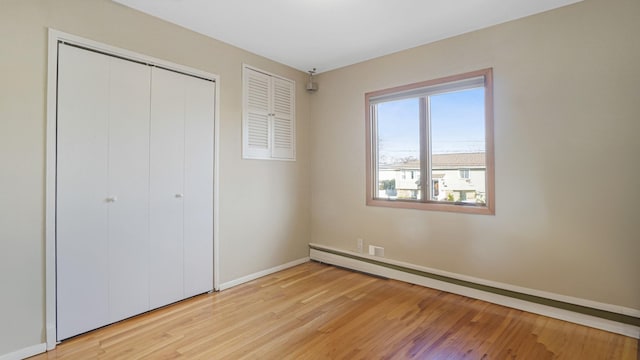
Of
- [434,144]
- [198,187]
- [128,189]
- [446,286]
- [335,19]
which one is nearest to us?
[128,189]

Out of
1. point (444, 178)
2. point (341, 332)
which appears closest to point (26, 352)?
point (341, 332)

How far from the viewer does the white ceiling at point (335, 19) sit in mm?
2533

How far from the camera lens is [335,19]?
2.78 m

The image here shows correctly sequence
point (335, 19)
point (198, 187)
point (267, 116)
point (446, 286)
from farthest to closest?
point (267, 116) → point (446, 286) → point (198, 187) → point (335, 19)

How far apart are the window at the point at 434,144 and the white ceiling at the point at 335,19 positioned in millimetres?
483

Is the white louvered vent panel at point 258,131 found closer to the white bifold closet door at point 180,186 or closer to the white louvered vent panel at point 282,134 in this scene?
the white louvered vent panel at point 282,134

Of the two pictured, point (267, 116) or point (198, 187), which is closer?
point (198, 187)

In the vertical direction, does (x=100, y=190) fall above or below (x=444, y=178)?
below

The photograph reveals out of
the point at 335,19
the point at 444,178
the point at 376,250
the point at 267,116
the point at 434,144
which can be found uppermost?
the point at 335,19

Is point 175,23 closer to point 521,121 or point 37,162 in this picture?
point 37,162

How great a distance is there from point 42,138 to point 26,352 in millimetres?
1410

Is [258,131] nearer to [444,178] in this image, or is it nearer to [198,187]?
[198,187]

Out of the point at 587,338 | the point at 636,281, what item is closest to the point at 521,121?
the point at 636,281

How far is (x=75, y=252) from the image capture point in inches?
89.8
